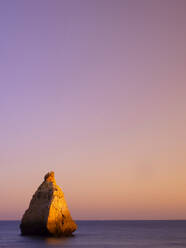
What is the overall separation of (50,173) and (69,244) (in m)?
16.0

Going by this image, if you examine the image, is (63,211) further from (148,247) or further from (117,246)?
(148,247)

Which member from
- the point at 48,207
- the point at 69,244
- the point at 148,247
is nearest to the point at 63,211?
the point at 48,207

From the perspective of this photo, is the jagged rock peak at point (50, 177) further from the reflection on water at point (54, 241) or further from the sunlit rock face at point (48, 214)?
the reflection on water at point (54, 241)

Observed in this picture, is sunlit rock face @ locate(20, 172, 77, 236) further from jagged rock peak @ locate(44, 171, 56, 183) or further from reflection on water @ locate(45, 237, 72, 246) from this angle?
reflection on water @ locate(45, 237, 72, 246)

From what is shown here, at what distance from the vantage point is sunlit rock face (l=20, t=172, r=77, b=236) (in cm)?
5678

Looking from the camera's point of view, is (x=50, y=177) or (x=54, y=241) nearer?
(x=54, y=241)

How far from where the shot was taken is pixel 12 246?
52719 mm

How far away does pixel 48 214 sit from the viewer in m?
56.2

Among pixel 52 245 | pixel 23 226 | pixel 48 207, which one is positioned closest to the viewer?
pixel 52 245

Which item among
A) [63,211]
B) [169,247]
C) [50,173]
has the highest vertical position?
[50,173]

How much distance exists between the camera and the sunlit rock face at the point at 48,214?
186 ft

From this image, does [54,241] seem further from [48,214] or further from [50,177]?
[50,177]

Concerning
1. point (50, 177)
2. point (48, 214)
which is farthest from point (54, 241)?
point (50, 177)

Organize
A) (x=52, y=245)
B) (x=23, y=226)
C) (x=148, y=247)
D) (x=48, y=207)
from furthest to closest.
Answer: (x=23, y=226), (x=48, y=207), (x=148, y=247), (x=52, y=245)
